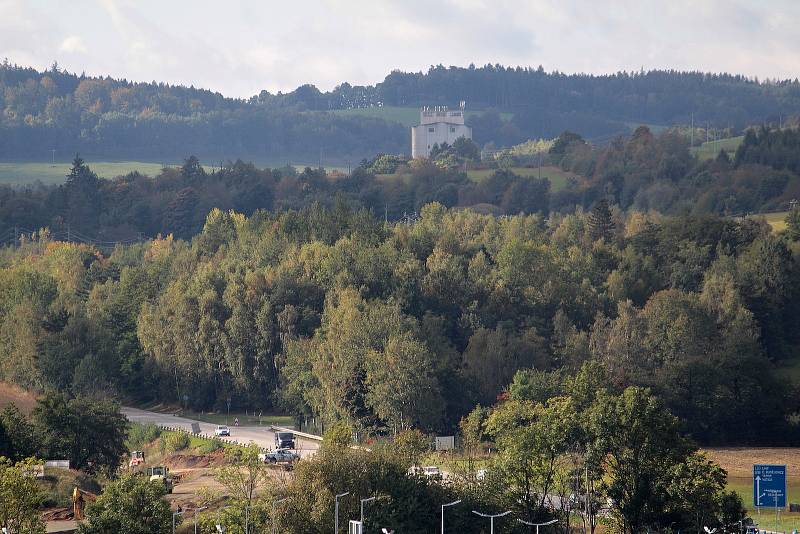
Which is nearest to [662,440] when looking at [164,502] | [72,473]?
[164,502]

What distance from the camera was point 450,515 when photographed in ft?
203

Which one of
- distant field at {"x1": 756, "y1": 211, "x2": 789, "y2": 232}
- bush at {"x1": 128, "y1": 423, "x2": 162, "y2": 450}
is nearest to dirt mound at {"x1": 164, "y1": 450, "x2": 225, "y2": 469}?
bush at {"x1": 128, "y1": 423, "x2": 162, "y2": 450}

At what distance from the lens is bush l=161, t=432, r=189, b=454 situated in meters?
93.1

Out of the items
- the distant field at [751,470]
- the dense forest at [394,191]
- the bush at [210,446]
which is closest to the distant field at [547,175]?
the dense forest at [394,191]

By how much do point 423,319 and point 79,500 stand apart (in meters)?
41.3

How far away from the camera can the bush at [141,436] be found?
9619cm

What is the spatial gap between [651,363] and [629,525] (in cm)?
3980

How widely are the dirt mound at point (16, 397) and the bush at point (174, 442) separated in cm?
1324

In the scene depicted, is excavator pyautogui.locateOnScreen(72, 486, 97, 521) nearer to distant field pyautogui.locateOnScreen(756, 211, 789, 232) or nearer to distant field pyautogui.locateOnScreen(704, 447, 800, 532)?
distant field pyautogui.locateOnScreen(704, 447, 800, 532)

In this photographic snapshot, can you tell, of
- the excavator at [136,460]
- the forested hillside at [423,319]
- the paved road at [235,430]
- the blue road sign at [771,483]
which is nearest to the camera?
the blue road sign at [771,483]

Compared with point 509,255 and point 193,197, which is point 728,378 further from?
point 193,197

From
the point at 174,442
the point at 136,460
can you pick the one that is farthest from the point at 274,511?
the point at 174,442

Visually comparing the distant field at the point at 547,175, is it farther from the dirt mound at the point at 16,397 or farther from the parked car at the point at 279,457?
the parked car at the point at 279,457

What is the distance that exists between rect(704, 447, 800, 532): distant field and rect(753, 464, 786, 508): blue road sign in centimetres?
90
